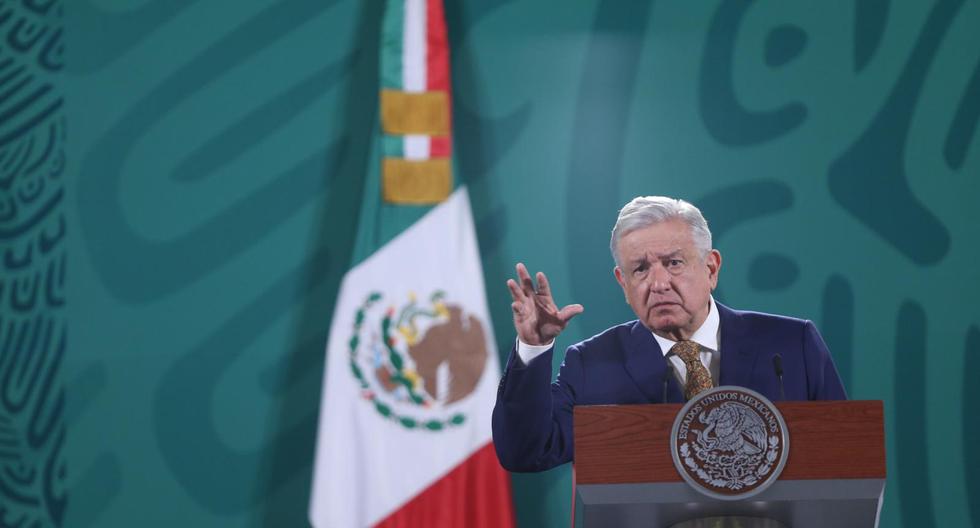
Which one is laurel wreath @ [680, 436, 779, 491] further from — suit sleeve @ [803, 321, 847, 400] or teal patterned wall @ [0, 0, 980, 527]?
teal patterned wall @ [0, 0, 980, 527]

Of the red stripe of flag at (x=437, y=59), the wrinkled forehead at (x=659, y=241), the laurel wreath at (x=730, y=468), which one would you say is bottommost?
the laurel wreath at (x=730, y=468)

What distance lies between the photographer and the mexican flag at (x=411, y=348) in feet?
12.7

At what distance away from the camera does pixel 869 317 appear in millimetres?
4113

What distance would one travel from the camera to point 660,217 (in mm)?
2219

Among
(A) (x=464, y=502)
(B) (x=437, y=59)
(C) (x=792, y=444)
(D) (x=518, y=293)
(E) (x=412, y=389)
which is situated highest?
(B) (x=437, y=59)

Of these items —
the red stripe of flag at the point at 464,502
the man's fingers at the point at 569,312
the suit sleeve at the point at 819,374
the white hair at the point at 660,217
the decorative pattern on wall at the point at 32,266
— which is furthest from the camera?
the decorative pattern on wall at the point at 32,266

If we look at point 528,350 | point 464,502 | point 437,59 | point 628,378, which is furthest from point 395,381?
point 528,350

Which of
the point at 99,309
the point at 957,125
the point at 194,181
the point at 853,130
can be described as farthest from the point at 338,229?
the point at 957,125

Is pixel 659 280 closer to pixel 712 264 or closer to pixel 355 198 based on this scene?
pixel 712 264

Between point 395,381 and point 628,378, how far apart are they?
6.25 ft

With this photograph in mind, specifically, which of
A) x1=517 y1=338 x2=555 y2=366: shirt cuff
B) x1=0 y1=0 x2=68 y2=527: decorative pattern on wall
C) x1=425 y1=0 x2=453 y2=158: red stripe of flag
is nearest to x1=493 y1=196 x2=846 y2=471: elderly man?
x1=517 y1=338 x2=555 y2=366: shirt cuff

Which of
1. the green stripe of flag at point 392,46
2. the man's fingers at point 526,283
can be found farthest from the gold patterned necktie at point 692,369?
the green stripe of flag at point 392,46

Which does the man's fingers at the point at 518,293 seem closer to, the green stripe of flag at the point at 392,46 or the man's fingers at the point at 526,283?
the man's fingers at the point at 526,283

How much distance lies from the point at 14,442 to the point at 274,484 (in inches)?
41.0
